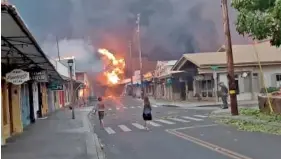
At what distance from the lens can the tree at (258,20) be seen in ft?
51.0

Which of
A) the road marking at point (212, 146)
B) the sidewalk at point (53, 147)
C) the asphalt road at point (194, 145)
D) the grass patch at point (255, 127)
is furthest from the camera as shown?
the grass patch at point (255, 127)

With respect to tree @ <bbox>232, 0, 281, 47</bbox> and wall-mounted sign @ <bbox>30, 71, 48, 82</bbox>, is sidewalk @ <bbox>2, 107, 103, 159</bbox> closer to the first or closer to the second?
wall-mounted sign @ <bbox>30, 71, 48, 82</bbox>

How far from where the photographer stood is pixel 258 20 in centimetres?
1591

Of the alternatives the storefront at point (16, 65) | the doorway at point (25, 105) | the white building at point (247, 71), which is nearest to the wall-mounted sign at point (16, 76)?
the storefront at point (16, 65)

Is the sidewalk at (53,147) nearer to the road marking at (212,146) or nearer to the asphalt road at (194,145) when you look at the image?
the asphalt road at (194,145)

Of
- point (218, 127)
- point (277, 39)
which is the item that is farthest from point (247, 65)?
point (277, 39)

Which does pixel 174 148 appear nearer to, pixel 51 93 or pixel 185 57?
pixel 51 93

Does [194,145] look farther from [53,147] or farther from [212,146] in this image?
[53,147]

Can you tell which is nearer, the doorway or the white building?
the doorway

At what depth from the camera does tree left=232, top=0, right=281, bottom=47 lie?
15547 mm

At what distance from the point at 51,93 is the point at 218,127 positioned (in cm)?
2862

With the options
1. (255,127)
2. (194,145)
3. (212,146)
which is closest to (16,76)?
(194,145)

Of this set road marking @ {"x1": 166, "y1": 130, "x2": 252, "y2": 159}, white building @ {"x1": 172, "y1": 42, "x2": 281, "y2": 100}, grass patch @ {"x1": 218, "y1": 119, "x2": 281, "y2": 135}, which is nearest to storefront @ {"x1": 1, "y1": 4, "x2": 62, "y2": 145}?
road marking @ {"x1": 166, "y1": 130, "x2": 252, "y2": 159}

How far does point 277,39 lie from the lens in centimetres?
1619
